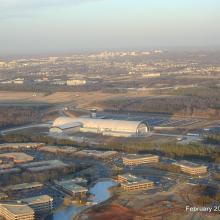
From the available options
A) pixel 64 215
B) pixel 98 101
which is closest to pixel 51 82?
pixel 98 101

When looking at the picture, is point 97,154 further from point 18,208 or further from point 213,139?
point 18,208

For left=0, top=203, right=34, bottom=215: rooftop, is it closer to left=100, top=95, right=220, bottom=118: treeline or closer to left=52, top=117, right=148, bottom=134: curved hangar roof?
left=52, top=117, right=148, bottom=134: curved hangar roof

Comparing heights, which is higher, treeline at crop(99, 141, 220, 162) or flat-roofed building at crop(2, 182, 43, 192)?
treeline at crop(99, 141, 220, 162)

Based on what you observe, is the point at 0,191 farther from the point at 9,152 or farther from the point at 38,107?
the point at 38,107

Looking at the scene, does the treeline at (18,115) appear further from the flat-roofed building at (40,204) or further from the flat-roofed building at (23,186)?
the flat-roofed building at (40,204)

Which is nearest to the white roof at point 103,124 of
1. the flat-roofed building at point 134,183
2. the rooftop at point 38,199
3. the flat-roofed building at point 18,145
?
the flat-roofed building at point 18,145

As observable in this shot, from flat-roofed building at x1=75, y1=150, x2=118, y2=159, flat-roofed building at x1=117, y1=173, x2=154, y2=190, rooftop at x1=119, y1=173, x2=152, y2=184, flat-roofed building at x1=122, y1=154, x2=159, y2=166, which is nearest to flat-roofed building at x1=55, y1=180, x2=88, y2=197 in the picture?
flat-roofed building at x1=117, y1=173, x2=154, y2=190
